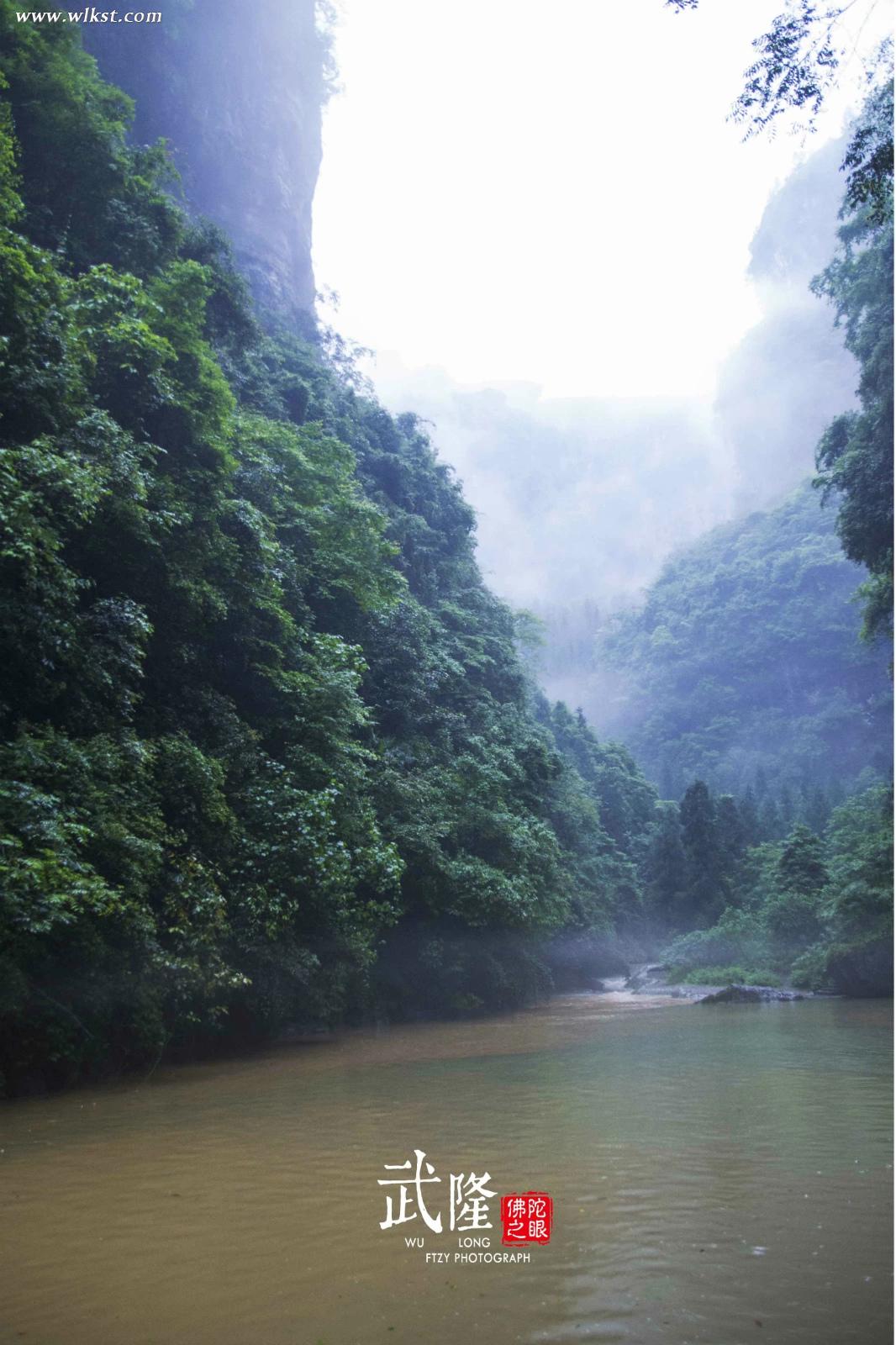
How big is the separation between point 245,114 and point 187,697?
89.5ft

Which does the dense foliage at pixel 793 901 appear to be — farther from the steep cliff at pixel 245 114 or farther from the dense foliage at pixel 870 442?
the steep cliff at pixel 245 114

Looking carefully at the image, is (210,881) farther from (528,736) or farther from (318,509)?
(528,736)

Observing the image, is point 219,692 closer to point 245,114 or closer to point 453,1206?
point 453,1206

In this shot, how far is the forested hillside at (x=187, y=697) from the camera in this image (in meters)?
7.19

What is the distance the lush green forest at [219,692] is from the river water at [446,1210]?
1895 millimetres

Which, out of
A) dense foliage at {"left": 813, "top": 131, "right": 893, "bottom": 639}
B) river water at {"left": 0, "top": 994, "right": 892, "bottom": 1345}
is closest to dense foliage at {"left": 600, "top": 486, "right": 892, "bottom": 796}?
dense foliage at {"left": 813, "top": 131, "right": 893, "bottom": 639}

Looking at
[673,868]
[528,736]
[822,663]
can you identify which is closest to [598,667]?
[822,663]

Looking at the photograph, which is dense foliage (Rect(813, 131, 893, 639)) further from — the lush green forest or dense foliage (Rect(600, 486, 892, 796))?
dense foliage (Rect(600, 486, 892, 796))

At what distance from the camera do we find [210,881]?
8695 millimetres

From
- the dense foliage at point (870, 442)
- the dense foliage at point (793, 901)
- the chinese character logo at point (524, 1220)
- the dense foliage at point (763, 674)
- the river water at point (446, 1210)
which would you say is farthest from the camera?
the dense foliage at point (763, 674)

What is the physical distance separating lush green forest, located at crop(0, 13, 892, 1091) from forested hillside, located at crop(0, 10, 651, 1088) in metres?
0.04

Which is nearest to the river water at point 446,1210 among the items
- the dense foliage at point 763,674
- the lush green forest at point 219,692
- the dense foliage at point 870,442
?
the lush green forest at point 219,692

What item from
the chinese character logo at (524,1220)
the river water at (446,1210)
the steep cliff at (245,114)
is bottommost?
the river water at (446,1210)

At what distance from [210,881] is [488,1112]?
394 centimetres
